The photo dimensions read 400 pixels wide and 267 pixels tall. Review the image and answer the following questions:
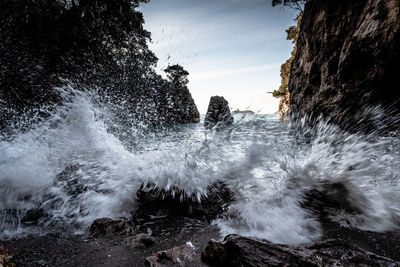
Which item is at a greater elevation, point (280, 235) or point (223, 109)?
point (223, 109)

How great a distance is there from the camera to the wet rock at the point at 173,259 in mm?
1235

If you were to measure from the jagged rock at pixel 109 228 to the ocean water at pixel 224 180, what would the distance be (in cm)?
26

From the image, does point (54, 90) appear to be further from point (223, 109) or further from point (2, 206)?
point (223, 109)

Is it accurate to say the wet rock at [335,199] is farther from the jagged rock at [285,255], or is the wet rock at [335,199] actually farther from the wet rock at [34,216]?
the wet rock at [34,216]

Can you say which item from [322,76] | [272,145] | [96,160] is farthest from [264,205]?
[322,76]

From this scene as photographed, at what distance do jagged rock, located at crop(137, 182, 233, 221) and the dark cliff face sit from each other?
12.7 ft

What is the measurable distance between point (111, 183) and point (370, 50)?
19.5 ft

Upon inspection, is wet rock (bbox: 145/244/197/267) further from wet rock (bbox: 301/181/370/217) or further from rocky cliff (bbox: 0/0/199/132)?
rocky cliff (bbox: 0/0/199/132)

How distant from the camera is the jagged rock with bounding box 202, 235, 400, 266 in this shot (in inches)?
39.3

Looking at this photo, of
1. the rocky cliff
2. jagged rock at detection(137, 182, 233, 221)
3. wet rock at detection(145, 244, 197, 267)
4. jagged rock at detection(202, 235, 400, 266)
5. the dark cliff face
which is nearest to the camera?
jagged rock at detection(202, 235, 400, 266)

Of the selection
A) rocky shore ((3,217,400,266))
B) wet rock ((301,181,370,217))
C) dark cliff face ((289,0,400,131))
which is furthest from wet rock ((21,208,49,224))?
dark cliff face ((289,0,400,131))

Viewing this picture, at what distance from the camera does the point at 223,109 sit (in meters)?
26.4

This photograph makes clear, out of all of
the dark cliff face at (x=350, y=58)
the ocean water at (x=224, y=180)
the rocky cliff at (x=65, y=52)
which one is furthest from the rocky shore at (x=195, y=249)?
the rocky cliff at (x=65, y=52)

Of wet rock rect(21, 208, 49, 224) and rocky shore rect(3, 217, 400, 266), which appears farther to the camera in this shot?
wet rock rect(21, 208, 49, 224)
